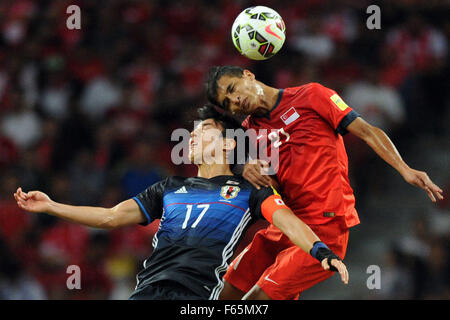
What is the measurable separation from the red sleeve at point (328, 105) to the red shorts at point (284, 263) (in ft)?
2.34

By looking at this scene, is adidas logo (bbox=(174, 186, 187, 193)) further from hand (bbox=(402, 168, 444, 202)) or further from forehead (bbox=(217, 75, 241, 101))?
hand (bbox=(402, 168, 444, 202))

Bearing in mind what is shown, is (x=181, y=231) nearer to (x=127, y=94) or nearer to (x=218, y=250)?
(x=218, y=250)

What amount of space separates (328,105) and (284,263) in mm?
1171

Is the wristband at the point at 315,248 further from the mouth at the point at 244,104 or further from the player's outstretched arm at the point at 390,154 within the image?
the mouth at the point at 244,104

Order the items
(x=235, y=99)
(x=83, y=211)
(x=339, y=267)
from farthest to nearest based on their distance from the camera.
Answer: (x=235, y=99) < (x=83, y=211) < (x=339, y=267)

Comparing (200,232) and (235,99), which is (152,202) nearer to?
(200,232)

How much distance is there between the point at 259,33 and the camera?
473 cm

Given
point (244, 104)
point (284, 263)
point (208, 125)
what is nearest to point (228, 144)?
point (208, 125)

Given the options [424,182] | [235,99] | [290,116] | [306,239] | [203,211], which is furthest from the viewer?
[290,116]

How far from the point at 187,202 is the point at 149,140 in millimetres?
4230

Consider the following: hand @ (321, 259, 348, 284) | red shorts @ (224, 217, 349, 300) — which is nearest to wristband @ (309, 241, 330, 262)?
hand @ (321, 259, 348, 284)

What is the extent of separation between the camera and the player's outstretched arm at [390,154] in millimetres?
4176

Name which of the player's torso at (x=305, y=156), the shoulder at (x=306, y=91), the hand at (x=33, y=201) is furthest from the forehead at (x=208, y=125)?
the hand at (x=33, y=201)

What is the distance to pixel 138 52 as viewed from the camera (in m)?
10.0
